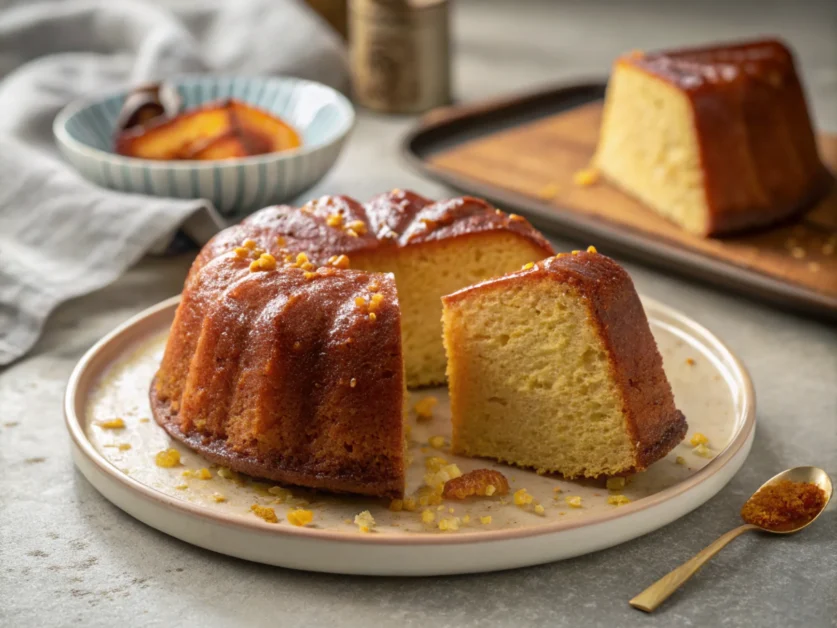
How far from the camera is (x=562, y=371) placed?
2.25 metres

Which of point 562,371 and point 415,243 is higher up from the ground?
point 415,243

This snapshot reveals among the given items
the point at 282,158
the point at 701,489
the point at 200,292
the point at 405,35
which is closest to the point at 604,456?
the point at 701,489

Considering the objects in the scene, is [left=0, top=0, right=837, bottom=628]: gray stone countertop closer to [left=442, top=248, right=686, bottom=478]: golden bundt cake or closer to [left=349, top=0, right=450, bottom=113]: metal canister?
[left=442, top=248, right=686, bottom=478]: golden bundt cake

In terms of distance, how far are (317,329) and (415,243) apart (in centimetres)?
47

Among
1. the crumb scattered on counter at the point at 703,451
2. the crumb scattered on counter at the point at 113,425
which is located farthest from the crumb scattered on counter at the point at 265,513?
the crumb scattered on counter at the point at 703,451

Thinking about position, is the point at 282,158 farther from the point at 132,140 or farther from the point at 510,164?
the point at 510,164

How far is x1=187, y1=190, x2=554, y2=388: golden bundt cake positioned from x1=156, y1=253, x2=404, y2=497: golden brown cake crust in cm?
22

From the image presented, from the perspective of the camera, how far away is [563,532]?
1.97 m

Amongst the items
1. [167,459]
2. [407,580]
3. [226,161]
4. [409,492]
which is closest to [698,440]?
[409,492]

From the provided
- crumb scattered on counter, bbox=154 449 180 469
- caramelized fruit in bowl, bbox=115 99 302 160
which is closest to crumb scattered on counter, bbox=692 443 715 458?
crumb scattered on counter, bbox=154 449 180 469

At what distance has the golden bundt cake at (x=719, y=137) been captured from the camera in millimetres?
3562

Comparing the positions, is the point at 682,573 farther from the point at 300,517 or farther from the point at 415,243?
the point at 415,243

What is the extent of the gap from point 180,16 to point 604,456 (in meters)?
3.73

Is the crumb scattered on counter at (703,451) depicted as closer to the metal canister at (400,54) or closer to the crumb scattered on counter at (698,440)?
the crumb scattered on counter at (698,440)
